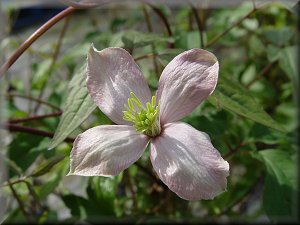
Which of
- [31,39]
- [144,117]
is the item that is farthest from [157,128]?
[31,39]

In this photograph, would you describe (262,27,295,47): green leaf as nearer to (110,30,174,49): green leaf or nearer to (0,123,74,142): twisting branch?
(110,30,174,49): green leaf

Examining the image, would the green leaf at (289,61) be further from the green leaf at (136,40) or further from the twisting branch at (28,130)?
the twisting branch at (28,130)

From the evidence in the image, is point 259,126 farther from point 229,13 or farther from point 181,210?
point 229,13

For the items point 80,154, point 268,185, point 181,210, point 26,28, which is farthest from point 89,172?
point 26,28

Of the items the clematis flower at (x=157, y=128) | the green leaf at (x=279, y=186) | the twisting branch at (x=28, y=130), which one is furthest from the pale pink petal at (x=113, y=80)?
the green leaf at (x=279, y=186)

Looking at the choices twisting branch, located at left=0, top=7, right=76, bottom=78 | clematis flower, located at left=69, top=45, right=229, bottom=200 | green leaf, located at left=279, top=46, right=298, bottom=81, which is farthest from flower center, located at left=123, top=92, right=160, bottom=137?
green leaf, located at left=279, top=46, right=298, bottom=81

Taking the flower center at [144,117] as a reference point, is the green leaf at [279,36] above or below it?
below
